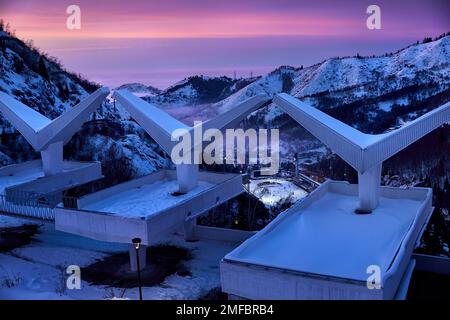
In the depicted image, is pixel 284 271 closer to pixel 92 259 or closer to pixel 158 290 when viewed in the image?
pixel 158 290

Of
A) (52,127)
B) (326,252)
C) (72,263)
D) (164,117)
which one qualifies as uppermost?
(164,117)

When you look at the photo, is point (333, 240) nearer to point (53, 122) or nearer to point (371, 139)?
point (371, 139)

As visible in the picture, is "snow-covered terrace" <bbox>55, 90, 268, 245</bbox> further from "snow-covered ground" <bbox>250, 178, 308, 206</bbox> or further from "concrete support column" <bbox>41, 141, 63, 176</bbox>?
"snow-covered ground" <bbox>250, 178, 308, 206</bbox>

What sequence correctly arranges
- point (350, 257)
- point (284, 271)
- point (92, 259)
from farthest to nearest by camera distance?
point (92, 259) → point (350, 257) → point (284, 271)

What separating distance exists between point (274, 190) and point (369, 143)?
2624 centimetres

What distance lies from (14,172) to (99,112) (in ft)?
96.6

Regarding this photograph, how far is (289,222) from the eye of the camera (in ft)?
50.0

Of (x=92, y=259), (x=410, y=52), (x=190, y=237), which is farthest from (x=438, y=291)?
(x=410, y=52)

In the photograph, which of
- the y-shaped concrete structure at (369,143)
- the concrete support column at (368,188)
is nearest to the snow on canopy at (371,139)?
the y-shaped concrete structure at (369,143)

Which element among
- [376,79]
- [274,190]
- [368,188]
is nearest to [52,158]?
[368,188]

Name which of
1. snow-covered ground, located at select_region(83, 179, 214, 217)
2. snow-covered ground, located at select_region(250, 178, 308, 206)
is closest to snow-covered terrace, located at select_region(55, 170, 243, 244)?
snow-covered ground, located at select_region(83, 179, 214, 217)

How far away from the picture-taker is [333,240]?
44.6ft

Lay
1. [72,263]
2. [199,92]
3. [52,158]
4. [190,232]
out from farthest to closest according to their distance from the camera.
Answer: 1. [199,92]
2. [52,158]
3. [190,232]
4. [72,263]
